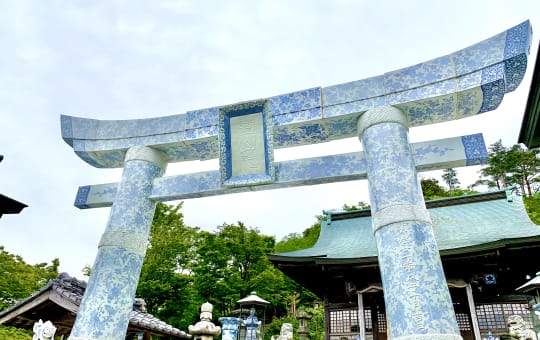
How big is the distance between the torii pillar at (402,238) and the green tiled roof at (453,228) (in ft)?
14.2

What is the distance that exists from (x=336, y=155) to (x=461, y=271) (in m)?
5.27

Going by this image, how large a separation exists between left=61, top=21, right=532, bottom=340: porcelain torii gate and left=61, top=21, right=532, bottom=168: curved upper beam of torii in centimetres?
1

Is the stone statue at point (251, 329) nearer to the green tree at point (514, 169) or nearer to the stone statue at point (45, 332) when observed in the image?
the stone statue at point (45, 332)

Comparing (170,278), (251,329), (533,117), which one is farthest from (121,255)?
(170,278)

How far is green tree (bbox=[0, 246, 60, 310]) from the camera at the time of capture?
1372cm

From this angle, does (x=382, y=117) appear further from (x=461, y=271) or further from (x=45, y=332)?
(x=461, y=271)

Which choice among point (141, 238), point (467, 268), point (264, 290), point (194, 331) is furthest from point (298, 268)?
point (264, 290)

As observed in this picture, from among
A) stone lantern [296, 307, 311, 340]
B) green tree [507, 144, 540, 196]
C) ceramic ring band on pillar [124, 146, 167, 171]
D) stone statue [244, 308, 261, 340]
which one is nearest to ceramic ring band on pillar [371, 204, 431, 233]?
ceramic ring band on pillar [124, 146, 167, 171]

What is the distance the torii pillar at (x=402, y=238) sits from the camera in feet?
10.4

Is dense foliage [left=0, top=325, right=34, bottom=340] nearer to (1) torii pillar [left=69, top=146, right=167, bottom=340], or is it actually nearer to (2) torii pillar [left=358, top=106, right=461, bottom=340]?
(1) torii pillar [left=69, top=146, right=167, bottom=340]

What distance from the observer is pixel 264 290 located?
1708 cm

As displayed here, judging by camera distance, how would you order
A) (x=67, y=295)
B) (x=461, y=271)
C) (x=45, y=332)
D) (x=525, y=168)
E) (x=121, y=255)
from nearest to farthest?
(x=45, y=332), (x=121, y=255), (x=67, y=295), (x=461, y=271), (x=525, y=168)

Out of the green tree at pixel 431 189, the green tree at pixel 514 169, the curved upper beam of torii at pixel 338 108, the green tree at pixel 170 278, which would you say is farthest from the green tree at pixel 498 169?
the curved upper beam of torii at pixel 338 108

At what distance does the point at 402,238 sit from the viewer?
352 centimetres
